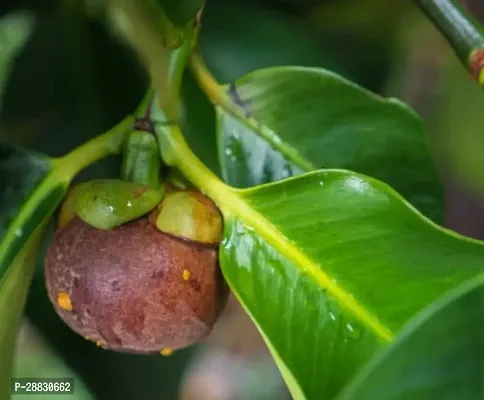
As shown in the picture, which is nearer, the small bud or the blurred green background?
the small bud

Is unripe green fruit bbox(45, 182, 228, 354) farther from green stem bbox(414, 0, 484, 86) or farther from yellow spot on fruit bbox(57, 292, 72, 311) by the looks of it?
green stem bbox(414, 0, 484, 86)

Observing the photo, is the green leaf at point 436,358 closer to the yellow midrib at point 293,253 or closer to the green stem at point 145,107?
the yellow midrib at point 293,253

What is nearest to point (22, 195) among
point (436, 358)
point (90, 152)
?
point (90, 152)

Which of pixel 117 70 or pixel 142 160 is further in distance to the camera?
pixel 117 70

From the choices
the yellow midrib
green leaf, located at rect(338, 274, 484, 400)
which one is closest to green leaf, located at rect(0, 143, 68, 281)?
the yellow midrib

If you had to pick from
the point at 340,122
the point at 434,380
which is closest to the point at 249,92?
the point at 340,122

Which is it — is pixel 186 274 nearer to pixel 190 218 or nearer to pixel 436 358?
pixel 190 218

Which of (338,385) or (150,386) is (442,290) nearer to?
(338,385)
